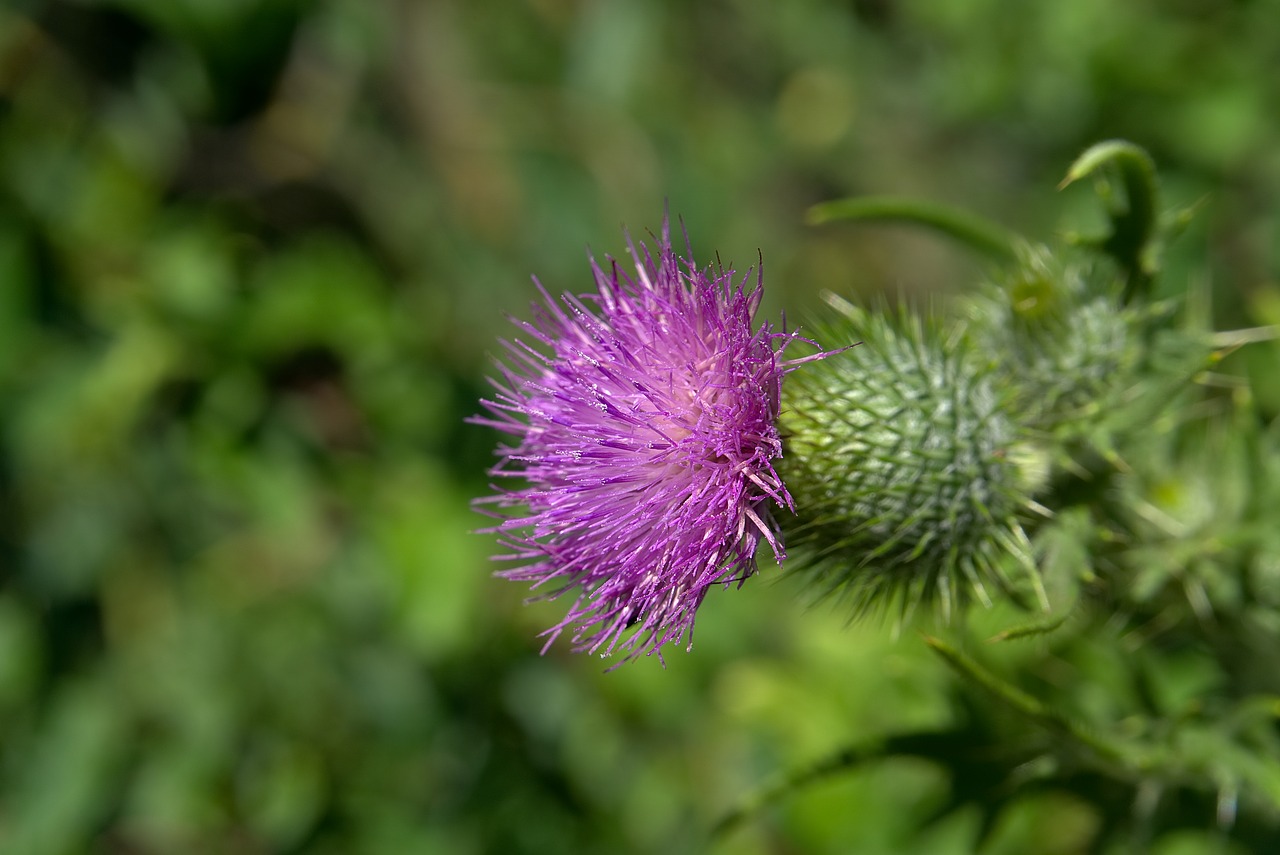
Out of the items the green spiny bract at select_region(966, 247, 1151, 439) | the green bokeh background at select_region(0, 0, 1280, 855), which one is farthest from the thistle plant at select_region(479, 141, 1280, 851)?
the green bokeh background at select_region(0, 0, 1280, 855)

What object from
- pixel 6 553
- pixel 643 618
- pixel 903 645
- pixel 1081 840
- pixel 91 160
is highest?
pixel 91 160

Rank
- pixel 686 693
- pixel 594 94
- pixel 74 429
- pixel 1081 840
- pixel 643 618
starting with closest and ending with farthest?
pixel 643 618 → pixel 1081 840 → pixel 686 693 → pixel 74 429 → pixel 594 94

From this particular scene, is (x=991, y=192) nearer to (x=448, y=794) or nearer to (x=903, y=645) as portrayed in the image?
(x=903, y=645)

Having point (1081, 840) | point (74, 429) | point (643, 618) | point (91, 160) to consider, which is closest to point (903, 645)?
point (1081, 840)

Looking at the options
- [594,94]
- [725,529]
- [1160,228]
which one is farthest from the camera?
[594,94]

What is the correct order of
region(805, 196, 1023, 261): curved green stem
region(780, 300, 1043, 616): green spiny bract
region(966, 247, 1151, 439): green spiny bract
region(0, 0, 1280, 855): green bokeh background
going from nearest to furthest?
1. region(780, 300, 1043, 616): green spiny bract
2. region(805, 196, 1023, 261): curved green stem
3. region(966, 247, 1151, 439): green spiny bract
4. region(0, 0, 1280, 855): green bokeh background

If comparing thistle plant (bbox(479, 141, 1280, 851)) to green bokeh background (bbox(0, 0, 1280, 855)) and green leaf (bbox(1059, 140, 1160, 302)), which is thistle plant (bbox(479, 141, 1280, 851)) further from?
green bokeh background (bbox(0, 0, 1280, 855))
